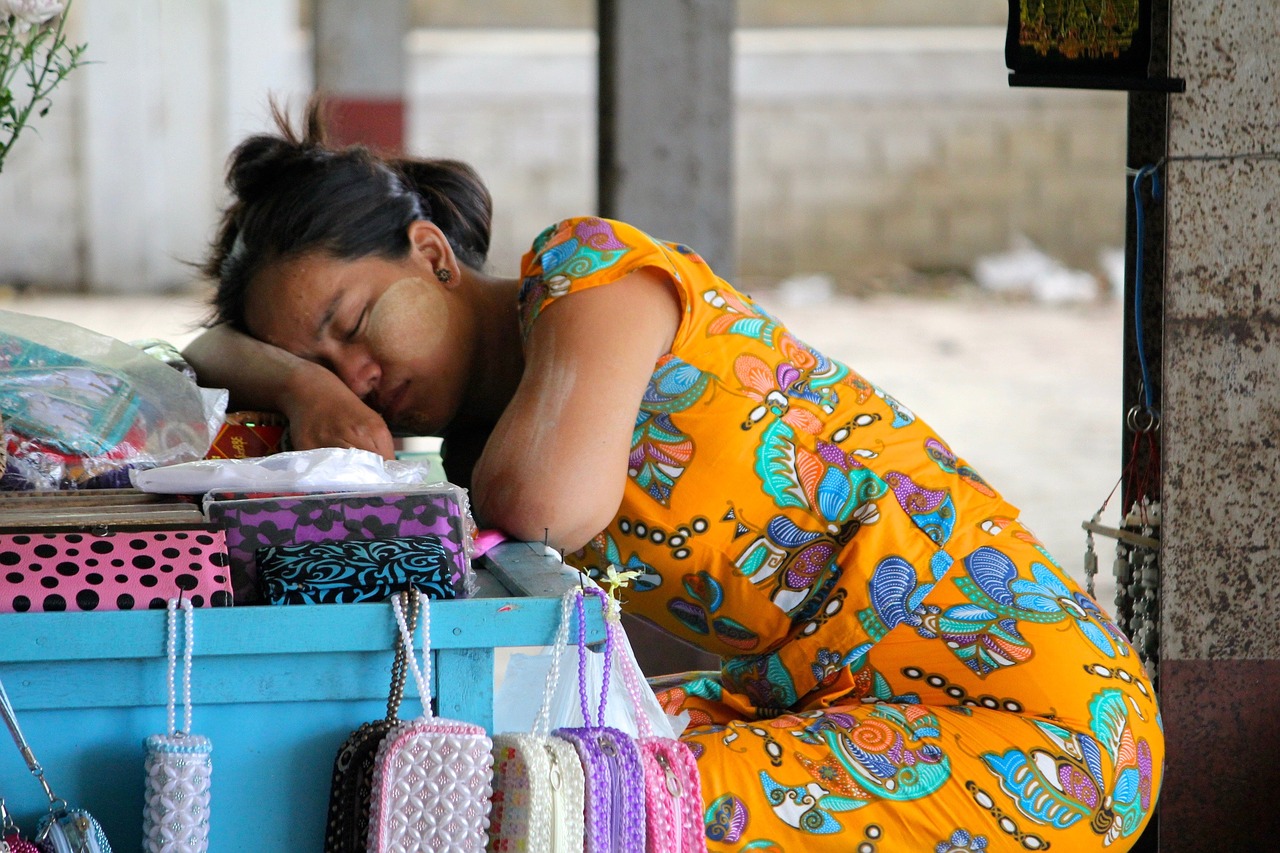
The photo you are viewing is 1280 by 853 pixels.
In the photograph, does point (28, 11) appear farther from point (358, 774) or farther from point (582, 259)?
point (358, 774)

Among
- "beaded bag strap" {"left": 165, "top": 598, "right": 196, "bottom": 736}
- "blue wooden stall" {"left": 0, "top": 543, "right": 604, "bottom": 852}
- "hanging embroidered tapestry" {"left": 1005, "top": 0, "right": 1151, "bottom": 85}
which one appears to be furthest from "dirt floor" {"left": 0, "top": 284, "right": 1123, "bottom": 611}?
"beaded bag strap" {"left": 165, "top": 598, "right": 196, "bottom": 736}

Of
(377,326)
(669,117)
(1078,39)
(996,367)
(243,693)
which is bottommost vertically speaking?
(996,367)

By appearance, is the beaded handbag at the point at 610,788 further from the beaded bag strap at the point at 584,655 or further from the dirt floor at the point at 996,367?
the dirt floor at the point at 996,367

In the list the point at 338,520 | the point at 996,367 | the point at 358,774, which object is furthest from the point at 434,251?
the point at 996,367

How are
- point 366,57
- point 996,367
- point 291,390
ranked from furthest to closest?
point 996,367 → point 366,57 → point 291,390

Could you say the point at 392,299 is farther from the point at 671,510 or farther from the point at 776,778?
the point at 776,778

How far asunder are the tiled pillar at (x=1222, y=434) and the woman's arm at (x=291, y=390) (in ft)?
4.20

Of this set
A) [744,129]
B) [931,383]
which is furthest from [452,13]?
[931,383]

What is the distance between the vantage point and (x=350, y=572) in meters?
1.19

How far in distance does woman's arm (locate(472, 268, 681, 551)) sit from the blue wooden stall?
253 millimetres

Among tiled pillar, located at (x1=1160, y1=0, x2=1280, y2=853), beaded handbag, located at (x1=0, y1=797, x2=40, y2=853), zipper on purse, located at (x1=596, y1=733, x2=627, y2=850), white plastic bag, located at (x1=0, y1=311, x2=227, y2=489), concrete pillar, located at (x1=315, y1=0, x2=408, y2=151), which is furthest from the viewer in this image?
concrete pillar, located at (x1=315, y1=0, x2=408, y2=151)

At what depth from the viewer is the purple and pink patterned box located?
4.12ft

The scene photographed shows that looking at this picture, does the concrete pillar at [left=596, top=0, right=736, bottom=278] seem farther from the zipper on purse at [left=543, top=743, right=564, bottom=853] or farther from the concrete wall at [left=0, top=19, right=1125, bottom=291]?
the concrete wall at [left=0, top=19, right=1125, bottom=291]

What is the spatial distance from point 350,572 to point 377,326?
0.67 meters
